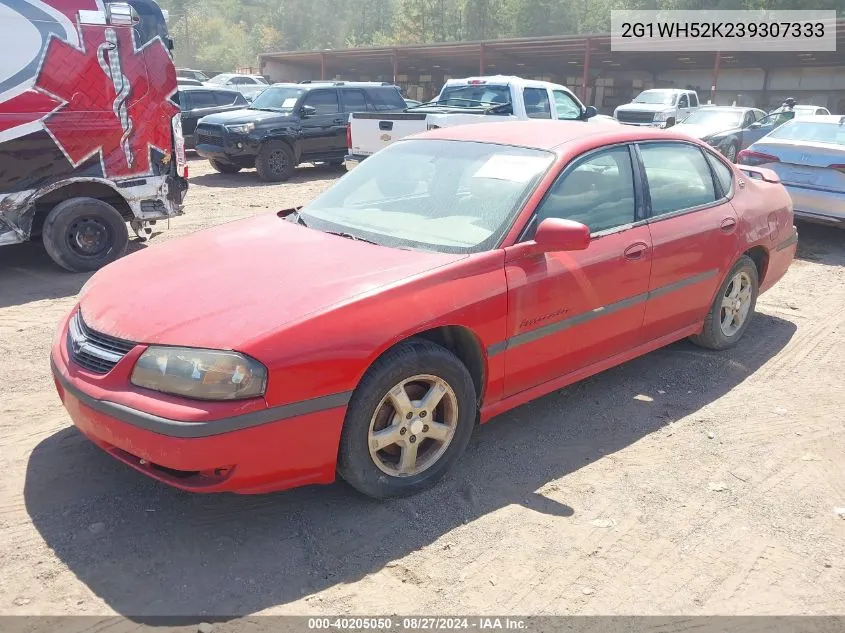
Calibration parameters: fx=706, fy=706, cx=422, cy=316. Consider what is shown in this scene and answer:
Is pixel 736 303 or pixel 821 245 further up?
pixel 736 303

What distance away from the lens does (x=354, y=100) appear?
1472 cm

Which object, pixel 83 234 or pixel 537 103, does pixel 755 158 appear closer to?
pixel 537 103

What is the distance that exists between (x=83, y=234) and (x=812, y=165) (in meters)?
8.15

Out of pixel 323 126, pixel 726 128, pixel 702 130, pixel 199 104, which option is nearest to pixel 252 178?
pixel 323 126

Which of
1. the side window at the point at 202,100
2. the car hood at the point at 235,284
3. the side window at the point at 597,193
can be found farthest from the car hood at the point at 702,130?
the car hood at the point at 235,284

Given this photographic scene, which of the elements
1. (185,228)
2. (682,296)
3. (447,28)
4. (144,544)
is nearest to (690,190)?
(682,296)

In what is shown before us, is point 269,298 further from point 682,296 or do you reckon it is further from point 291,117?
point 291,117

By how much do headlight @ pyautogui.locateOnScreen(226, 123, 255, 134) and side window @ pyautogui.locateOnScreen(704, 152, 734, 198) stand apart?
32.9 feet

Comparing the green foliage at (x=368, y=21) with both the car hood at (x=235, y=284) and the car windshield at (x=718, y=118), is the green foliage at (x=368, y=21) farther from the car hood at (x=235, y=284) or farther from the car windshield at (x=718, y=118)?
the car hood at (x=235, y=284)

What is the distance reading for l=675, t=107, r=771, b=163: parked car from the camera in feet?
46.2

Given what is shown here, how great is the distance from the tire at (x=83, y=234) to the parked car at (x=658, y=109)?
51.8 feet

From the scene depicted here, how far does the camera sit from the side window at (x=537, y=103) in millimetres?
11359

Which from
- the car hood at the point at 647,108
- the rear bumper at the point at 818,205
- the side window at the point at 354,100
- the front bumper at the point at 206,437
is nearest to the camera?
the front bumper at the point at 206,437

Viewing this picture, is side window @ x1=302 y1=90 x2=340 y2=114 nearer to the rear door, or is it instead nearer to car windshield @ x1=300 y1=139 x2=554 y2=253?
car windshield @ x1=300 y1=139 x2=554 y2=253
